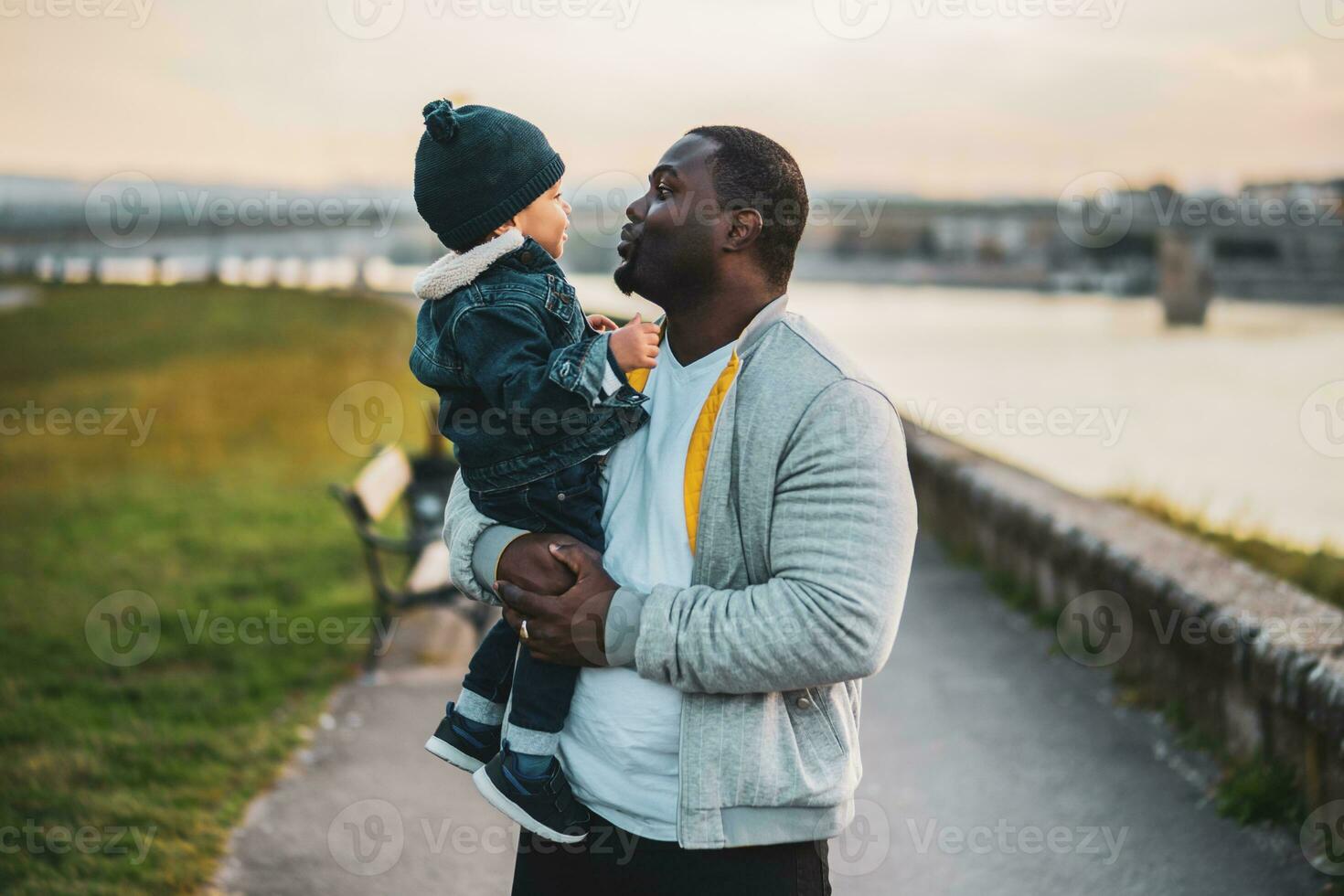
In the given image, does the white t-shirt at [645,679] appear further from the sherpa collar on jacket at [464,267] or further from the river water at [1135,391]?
the sherpa collar on jacket at [464,267]

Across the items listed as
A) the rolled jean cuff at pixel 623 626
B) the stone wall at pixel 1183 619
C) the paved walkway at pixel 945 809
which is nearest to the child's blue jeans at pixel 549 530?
the rolled jean cuff at pixel 623 626

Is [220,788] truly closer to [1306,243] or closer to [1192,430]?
[1192,430]

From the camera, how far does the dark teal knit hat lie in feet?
7.06

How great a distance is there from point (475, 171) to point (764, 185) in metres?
0.65

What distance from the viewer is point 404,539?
6.49 meters

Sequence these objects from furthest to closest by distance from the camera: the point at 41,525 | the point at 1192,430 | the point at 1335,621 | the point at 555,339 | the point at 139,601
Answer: the point at 1192,430, the point at 41,525, the point at 139,601, the point at 1335,621, the point at 555,339

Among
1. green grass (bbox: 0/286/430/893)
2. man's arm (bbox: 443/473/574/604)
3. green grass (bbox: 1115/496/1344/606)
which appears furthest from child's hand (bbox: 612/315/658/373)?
green grass (bbox: 1115/496/1344/606)

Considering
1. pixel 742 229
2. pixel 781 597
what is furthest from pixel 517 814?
pixel 742 229

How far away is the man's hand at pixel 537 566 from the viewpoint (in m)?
1.86

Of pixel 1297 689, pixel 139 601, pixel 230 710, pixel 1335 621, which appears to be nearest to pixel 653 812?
pixel 1297 689

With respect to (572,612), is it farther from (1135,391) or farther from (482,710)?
(1135,391)

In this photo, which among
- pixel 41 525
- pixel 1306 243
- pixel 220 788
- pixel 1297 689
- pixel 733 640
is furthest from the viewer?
pixel 1306 243

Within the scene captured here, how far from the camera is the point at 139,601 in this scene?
6820mm

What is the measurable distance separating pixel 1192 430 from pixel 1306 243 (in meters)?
36.8
